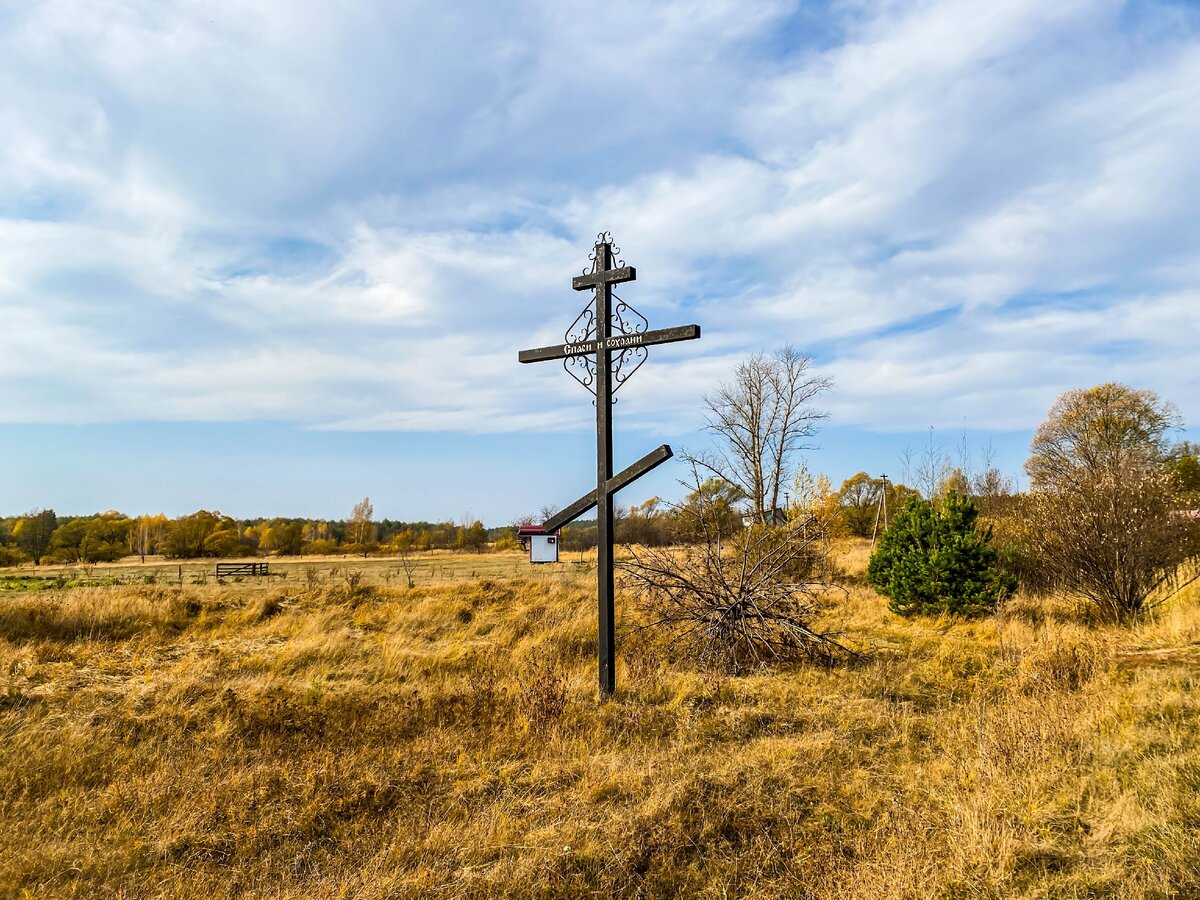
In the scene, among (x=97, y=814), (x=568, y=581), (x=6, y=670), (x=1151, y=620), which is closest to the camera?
(x=97, y=814)

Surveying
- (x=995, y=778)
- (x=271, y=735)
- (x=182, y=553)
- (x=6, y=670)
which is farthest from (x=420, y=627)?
(x=182, y=553)

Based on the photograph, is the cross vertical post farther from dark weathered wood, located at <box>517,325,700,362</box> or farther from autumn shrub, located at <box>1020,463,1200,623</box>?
autumn shrub, located at <box>1020,463,1200,623</box>

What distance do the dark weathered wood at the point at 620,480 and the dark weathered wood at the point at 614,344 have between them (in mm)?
994

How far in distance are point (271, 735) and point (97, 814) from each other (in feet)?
4.73

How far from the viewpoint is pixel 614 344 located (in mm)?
6383

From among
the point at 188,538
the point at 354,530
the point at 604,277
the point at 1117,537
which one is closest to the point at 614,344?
the point at 604,277

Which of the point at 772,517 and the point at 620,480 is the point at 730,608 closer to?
the point at 620,480

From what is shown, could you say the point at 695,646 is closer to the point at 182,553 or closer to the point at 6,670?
the point at 6,670

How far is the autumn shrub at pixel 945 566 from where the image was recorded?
1134 cm

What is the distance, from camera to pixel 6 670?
745cm

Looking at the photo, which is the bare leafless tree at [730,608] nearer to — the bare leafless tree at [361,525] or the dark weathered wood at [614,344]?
the dark weathered wood at [614,344]

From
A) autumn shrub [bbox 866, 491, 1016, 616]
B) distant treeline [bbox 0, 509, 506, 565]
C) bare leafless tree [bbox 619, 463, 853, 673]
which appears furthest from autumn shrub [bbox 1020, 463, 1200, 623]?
distant treeline [bbox 0, 509, 506, 565]

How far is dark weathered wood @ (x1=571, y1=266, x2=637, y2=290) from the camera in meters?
6.42

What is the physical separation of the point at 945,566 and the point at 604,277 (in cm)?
866
